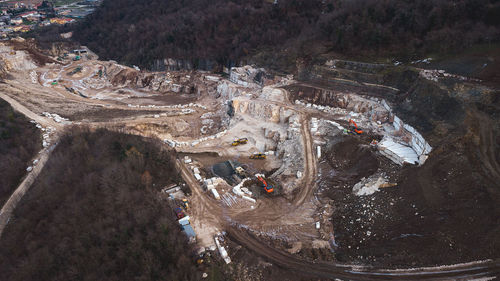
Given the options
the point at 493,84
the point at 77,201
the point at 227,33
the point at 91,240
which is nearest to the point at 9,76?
the point at 227,33

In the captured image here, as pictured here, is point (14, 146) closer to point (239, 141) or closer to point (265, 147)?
point (239, 141)

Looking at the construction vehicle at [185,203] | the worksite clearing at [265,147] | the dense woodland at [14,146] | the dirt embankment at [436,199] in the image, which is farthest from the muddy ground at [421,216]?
the dense woodland at [14,146]

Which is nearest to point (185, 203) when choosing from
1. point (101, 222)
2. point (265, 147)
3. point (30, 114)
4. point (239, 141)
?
point (101, 222)

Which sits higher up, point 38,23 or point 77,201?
point 77,201

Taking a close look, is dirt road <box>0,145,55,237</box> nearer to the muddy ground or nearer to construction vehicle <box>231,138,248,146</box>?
construction vehicle <box>231,138,248,146</box>

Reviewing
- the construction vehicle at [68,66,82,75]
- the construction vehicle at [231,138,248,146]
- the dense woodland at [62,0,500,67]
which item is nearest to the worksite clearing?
the construction vehicle at [231,138,248,146]

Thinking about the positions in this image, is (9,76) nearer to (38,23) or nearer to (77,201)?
(77,201)

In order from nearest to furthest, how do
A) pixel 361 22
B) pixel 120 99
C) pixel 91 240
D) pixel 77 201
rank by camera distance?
pixel 91 240 < pixel 77 201 < pixel 361 22 < pixel 120 99
